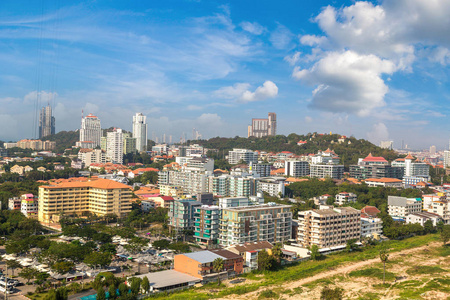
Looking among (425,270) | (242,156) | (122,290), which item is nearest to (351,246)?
(425,270)

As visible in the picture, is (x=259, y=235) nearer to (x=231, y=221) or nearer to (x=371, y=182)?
(x=231, y=221)

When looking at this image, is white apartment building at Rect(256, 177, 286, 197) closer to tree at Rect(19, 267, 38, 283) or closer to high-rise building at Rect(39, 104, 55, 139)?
tree at Rect(19, 267, 38, 283)

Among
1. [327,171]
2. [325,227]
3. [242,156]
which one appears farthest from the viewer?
[242,156]

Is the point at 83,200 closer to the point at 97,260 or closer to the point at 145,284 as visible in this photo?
the point at 97,260

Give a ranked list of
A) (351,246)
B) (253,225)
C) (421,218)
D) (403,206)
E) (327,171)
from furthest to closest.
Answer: (327,171)
(403,206)
(421,218)
(351,246)
(253,225)

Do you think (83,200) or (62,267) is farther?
(83,200)

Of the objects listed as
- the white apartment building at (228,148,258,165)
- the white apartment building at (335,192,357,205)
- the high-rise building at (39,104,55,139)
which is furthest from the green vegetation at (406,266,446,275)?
the high-rise building at (39,104,55,139)

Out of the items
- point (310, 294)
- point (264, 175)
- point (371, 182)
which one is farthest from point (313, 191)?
point (310, 294)
